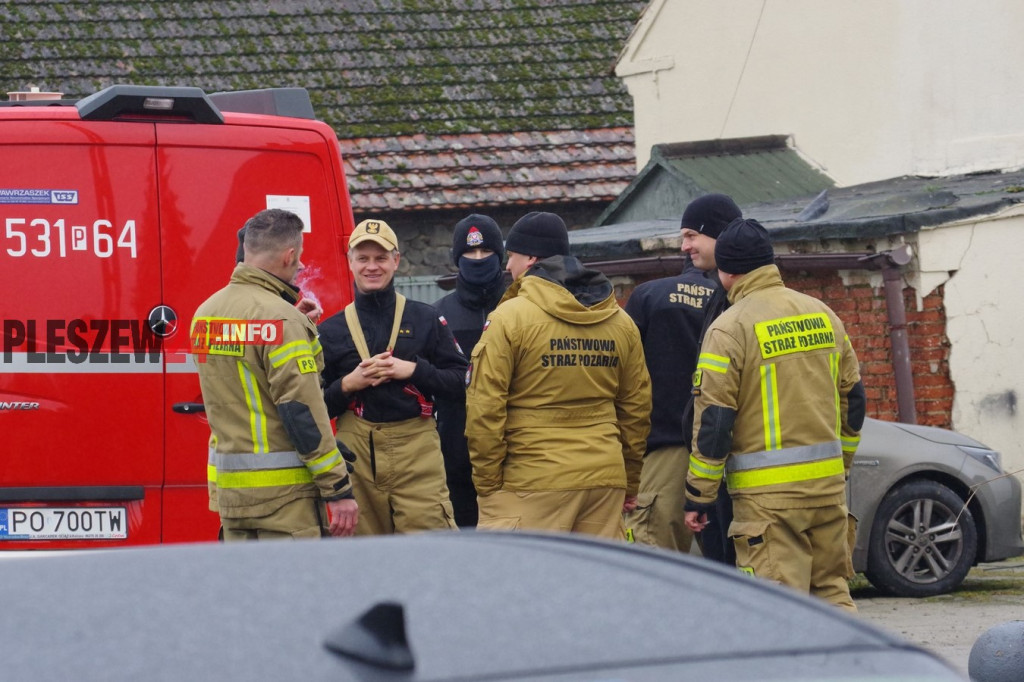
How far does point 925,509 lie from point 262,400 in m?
5.11

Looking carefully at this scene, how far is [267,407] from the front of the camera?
17.0 feet

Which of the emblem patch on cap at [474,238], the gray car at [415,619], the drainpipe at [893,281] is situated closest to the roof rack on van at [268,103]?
the emblem patch on cap at [474,238]

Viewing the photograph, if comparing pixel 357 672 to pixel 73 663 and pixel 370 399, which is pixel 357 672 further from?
pixel 370 399

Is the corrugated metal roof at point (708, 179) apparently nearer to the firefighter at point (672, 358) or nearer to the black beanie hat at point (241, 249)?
the firefighter at point (672, 358)

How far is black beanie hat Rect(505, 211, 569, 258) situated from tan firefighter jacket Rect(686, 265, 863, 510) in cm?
73

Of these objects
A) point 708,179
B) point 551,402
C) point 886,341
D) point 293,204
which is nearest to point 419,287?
point 708,179

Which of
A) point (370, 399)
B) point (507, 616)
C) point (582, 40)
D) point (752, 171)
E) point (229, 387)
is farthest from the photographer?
point (582, 40)

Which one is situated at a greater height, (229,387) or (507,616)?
(229,387)

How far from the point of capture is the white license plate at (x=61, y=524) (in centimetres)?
568

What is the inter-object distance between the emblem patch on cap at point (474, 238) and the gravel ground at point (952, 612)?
2848mm

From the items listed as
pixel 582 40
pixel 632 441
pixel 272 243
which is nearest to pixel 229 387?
pixel 272 243

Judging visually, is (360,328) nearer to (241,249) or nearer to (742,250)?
(241,249)

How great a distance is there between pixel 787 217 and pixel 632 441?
6777 millimetres

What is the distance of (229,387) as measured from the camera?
5164mm
